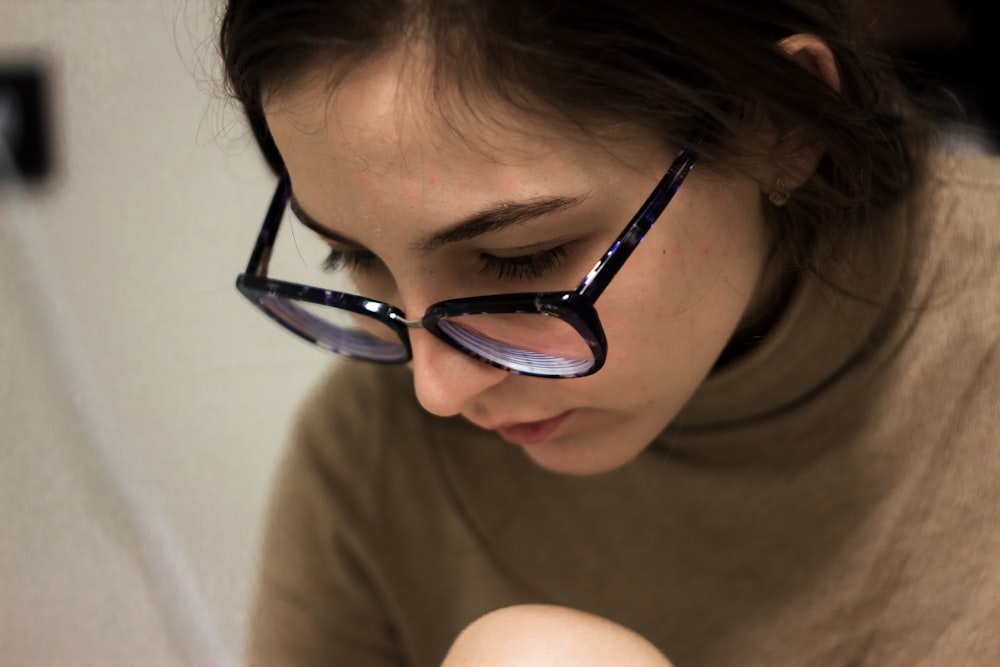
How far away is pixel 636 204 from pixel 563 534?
0.97 feet

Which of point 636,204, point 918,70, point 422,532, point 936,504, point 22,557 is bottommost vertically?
point 22,557

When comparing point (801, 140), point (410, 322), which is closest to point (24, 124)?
point (410, 322)

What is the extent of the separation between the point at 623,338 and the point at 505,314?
0.06m

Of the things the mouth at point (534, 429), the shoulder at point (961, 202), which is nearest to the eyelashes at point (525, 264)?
the mouth at point (534, 429)

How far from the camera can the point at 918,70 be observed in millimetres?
620

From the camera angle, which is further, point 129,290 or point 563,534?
point 129,290

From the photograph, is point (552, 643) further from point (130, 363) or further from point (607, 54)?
point (130, 363)

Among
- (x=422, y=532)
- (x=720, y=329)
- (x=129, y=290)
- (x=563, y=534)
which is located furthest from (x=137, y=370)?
(x=720, y=329)

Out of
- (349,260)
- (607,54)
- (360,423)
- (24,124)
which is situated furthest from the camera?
(24,124)

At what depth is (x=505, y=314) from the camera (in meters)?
0.51

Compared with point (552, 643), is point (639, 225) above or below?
above

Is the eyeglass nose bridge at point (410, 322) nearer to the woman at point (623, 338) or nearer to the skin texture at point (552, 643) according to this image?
the woman at point (623, 338)

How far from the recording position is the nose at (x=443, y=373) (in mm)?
525

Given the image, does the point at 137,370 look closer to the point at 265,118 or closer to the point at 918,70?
the point at 265,118
